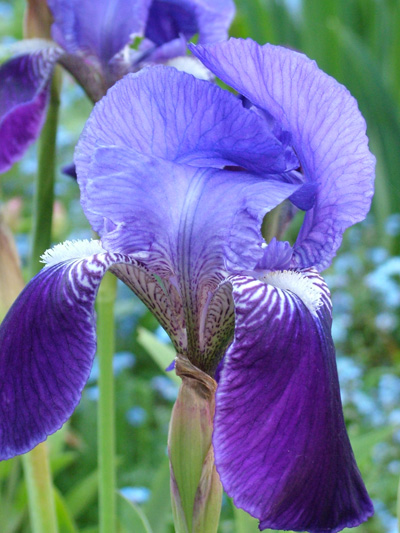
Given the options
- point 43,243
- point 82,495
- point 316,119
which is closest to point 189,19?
point 43,243

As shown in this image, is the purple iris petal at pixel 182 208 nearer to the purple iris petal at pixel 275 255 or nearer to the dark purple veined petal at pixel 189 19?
the purple iris petal at pixel 275 255

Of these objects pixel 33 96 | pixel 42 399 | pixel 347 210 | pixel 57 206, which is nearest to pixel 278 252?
pixel 347 210

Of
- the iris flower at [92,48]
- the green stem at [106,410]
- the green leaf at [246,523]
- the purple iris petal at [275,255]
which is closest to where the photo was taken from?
the purple iris petal at [275,255]

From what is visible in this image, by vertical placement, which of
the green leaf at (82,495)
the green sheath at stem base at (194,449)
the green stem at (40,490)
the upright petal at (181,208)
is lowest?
the green leaf at (82,495)

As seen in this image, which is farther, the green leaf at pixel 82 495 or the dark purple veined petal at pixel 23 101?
the green leaf at pixel 82 495

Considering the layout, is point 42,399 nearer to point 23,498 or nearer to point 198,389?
point 198,389

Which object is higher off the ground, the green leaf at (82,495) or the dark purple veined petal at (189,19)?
the dark purple veined petal at (189,19)

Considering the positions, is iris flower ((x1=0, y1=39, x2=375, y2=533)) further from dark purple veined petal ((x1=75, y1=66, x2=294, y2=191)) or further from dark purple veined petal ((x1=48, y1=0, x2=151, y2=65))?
dark purple veined petal ((x1=48, y1=0, x2=151, y2=65))

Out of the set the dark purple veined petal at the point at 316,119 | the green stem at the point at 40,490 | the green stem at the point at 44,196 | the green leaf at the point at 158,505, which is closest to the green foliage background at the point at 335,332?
the green leaf at the point at 158,505
